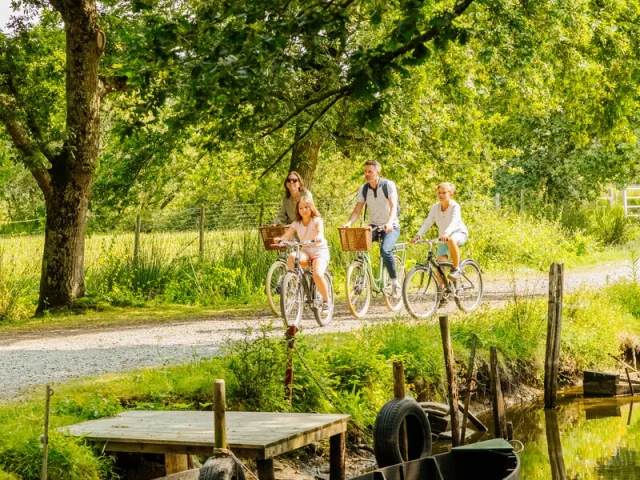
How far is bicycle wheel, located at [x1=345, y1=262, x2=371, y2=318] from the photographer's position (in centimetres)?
1586

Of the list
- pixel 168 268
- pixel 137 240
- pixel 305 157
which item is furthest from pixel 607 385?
pixel 137 240

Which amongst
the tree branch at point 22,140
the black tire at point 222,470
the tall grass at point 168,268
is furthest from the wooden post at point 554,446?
the tree branch at point 22,140

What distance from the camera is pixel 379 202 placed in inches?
601

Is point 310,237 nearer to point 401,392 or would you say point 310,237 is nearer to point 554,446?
point 554,446

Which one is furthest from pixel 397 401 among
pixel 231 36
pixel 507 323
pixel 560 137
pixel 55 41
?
pixel 560 137

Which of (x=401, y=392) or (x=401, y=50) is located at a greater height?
(x=401, y=50)

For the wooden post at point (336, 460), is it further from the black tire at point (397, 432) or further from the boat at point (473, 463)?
the boat at point (473, 463)

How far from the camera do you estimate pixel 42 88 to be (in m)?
19.5

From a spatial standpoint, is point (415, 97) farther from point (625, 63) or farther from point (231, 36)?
point (231, 36)

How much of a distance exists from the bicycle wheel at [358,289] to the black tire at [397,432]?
557 centimetres

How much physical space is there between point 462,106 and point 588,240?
1104cm

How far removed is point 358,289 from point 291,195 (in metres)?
1.99

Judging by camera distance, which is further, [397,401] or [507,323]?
[507,323]

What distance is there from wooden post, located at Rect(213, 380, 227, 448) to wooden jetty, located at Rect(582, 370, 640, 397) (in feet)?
30.9
